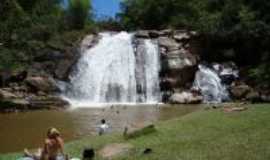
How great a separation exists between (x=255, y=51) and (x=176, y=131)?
2610 centimetres

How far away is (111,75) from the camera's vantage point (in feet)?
126

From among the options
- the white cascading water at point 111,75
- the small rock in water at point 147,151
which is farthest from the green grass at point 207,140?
the white cascading water at point 111,75

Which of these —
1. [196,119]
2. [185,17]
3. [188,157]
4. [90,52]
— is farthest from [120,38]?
[188,157]

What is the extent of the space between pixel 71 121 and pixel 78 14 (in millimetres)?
32271

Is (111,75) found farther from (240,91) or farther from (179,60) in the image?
(240,91)

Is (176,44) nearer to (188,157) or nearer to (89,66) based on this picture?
(89,66)

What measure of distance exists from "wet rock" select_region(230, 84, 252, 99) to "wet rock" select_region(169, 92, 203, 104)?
2432 mm

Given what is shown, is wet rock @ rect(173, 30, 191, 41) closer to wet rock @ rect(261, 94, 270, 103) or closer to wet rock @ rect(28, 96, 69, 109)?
wet rock @ rect(261, 94, 270, 103)

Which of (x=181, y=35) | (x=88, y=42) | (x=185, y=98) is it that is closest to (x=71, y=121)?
(x=185, y=98)

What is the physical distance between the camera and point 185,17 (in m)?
48.2

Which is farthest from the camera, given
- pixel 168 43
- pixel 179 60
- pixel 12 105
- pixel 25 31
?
pixel 168 43

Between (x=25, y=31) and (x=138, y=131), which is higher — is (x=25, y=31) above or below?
above

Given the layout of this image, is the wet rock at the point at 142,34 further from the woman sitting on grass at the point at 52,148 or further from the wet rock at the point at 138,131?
the woman sitting on grass at the point at 52,148

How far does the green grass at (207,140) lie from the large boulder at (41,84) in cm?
1809
